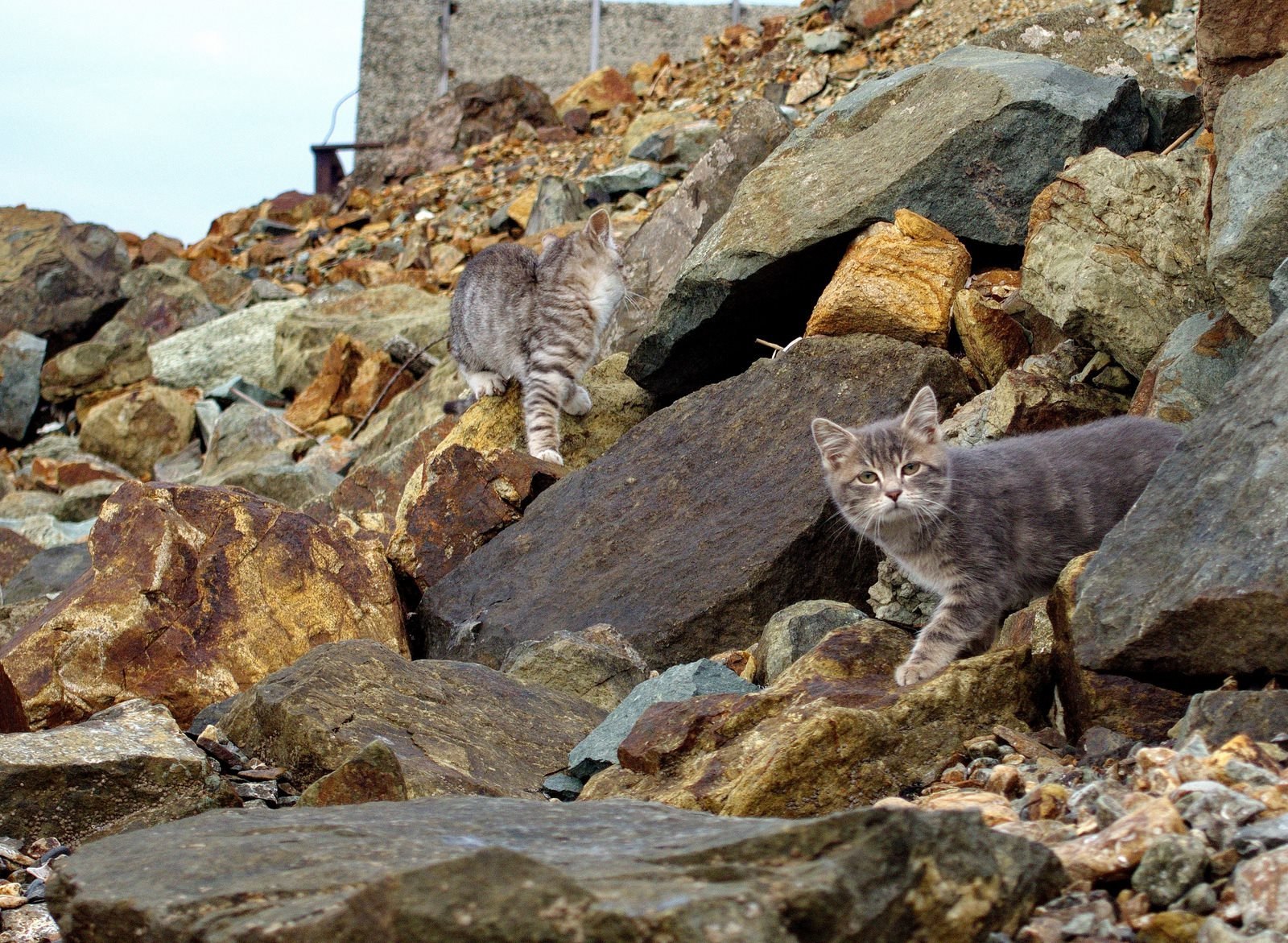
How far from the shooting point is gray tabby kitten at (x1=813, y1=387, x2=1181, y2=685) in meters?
4.87

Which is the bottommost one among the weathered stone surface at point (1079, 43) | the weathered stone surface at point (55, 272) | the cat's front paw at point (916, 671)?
the cat's front paw at point (916, 671)

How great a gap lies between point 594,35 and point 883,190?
16.2 metres

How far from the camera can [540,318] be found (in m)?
9.56

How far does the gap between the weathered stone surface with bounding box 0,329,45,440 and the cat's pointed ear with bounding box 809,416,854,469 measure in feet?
Result: 47.9

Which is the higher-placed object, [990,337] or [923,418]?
[990,337]

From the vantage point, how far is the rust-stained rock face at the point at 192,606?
19.4 feet

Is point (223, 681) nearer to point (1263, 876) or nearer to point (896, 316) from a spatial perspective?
point (896, 316)

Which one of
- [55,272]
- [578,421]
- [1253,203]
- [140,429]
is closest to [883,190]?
[578,421]

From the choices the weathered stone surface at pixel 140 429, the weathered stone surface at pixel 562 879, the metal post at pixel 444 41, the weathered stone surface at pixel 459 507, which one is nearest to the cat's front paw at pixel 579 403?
the weathered stone surface at pixel 459 507

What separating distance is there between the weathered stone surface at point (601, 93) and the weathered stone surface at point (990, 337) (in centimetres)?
1395

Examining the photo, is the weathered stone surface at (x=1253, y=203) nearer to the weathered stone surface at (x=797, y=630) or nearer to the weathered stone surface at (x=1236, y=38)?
the weathered stone surface at (x=1236, y=38)

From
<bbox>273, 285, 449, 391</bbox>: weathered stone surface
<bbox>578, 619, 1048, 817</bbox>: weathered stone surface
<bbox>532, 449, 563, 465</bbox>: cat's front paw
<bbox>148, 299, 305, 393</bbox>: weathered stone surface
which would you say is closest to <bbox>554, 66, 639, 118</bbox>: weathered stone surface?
<bbox>273, 285, 449, 391</bbox>: weathered stone surface

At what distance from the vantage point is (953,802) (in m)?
3.53

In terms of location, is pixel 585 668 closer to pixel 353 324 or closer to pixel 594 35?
pixel 353 324
